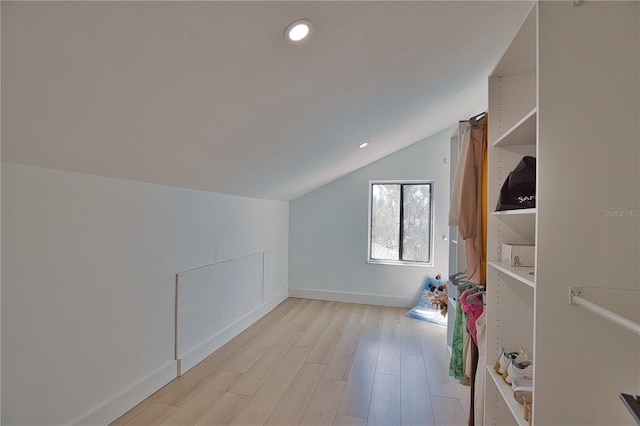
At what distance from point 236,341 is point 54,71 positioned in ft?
9.26

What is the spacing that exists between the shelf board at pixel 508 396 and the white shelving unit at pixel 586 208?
0.17 m

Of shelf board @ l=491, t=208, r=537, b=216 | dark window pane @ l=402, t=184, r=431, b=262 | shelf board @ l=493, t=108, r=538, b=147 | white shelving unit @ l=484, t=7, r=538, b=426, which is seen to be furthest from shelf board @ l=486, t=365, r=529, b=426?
dark window pane @ l=402, t=184, r=431, b=262

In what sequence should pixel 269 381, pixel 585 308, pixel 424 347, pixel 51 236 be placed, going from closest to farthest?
pixel 585 308
pixel 51 236
pixel 269 381
pixel 424 347

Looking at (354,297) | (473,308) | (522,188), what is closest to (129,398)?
(473,308)

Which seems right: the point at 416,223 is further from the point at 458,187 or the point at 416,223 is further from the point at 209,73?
the point at 209,73

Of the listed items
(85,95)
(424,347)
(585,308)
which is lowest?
(424,347)

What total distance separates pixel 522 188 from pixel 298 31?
4.11 ft

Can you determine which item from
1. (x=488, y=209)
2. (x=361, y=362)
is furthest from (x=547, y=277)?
(x=361, y=362)

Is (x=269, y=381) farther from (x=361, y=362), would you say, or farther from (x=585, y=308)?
(x=585, y=308)

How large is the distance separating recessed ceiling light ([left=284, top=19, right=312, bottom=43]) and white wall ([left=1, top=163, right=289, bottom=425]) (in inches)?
52.8

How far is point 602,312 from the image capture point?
991 mm

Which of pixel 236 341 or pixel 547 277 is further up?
Answer: pixel 547 277

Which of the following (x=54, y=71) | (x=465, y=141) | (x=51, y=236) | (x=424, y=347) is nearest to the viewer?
(x=54, y=71)

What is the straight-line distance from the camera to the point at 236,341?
3186 millimetres
